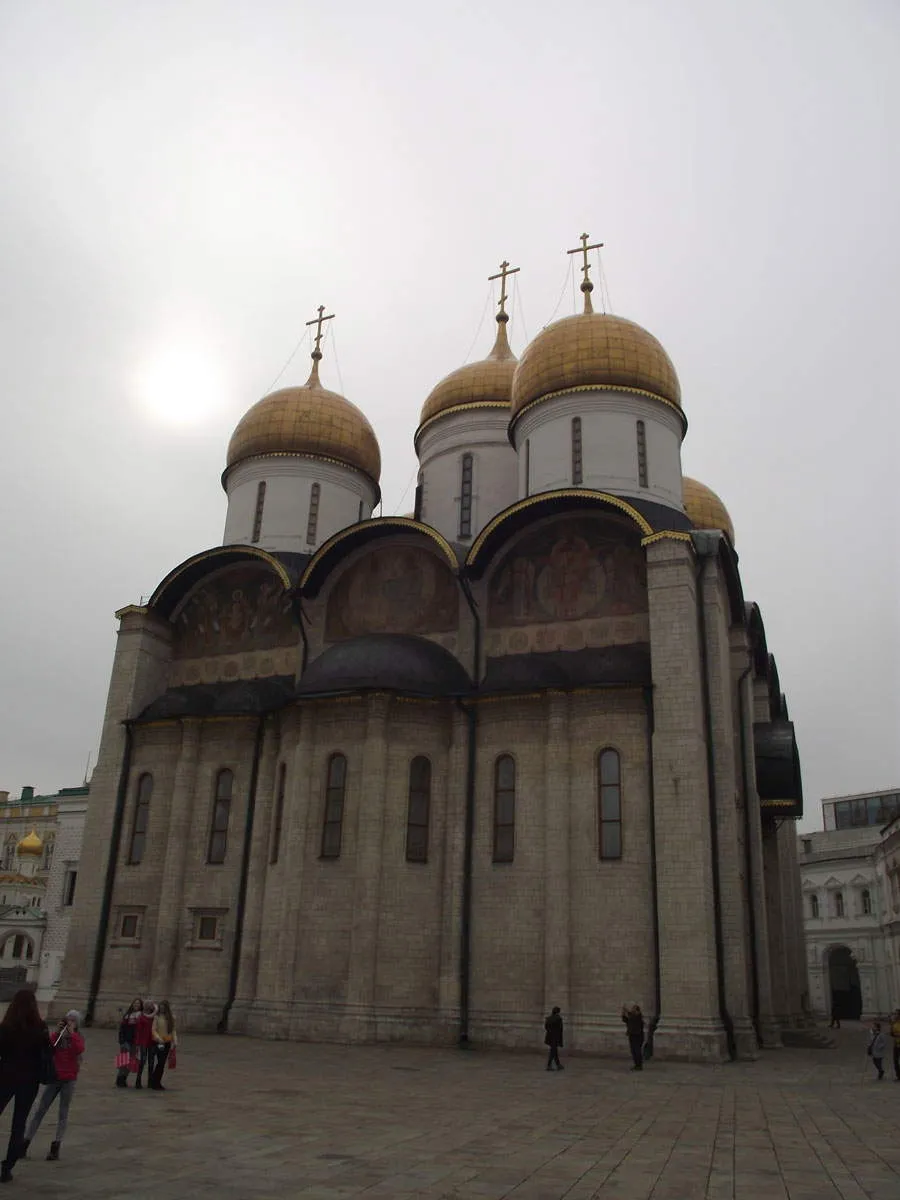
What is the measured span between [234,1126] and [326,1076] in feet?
11.1

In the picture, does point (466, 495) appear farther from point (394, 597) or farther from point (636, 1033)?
point (636, 1033)

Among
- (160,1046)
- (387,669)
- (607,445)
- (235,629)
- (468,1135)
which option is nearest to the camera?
(468,1135)

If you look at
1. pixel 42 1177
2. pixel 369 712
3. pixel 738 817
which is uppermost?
pixel 369 712

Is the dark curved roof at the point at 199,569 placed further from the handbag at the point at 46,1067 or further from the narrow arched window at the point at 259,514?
the handbag at the point at 46,1067

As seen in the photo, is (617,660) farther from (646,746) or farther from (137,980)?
(137,980)

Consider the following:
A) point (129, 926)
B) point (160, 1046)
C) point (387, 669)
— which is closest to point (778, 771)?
point (387, 669)

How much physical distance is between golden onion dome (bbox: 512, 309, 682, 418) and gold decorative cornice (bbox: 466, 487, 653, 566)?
3185mm

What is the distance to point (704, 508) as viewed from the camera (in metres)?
24.2

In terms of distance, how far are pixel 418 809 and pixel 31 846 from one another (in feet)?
126

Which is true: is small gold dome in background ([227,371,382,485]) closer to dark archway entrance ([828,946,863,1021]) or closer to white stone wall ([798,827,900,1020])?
white stone wall ([798,827,900,1020])

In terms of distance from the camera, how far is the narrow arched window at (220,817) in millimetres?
17453

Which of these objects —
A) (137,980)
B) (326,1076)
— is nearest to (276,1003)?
(137,980)

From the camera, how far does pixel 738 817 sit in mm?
16750

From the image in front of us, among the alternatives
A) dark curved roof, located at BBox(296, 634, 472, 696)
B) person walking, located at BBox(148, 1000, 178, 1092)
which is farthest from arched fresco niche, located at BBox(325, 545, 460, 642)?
person walking, located at BBox(148, 1000, 178, 1092)
